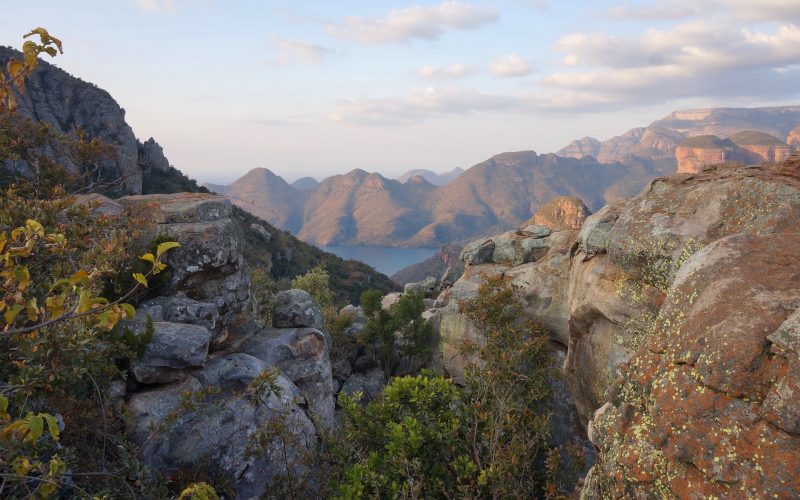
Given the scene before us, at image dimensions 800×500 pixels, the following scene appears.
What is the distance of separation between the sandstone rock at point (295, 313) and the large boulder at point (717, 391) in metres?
16.6

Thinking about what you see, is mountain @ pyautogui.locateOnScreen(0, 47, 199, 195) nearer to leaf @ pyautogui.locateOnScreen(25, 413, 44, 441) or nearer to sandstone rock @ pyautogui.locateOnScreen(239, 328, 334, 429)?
sandstone rock @ pyautogui.locateOnScreen(239, 328, 334, 429)

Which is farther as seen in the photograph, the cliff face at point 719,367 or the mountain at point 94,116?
the mountain at point 94,116

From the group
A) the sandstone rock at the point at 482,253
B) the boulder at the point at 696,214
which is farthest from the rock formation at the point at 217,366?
the sandstone rock at the point at 482,253

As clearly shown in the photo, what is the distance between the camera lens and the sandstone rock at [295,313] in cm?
2147

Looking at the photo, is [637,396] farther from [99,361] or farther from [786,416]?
[99,361]

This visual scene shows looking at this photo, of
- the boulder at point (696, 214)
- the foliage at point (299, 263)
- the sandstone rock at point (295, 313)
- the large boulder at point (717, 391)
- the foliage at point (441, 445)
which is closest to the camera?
the large boulder at point (717, 391)

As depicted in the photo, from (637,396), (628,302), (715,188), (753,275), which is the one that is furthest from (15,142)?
(715,188)

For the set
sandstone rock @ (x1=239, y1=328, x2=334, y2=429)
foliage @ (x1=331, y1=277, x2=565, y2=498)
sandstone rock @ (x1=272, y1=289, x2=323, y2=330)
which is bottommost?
sandstone rock @ (x1=239, y1=328, x2=334, y2=429)

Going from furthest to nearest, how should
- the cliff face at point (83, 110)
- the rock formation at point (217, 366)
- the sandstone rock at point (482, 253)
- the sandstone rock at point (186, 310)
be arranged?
the cliff face at point (83, 110)
the sandstone rock at point (482, 253)
the sandstone rock at point (186, 310)
the rock formation at point (217, 366)

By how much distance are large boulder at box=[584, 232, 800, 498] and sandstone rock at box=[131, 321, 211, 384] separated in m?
11.9

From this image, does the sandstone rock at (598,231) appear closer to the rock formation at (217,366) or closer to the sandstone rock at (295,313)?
Answer: the rock formation at (217,366)

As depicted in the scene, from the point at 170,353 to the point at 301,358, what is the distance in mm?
6369

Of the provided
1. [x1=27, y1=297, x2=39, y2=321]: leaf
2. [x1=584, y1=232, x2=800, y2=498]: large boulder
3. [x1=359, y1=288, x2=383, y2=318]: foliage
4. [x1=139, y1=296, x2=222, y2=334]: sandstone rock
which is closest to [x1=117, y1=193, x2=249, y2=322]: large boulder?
[x1=139, y1=296, x2=222, y2=334]: sandstone rock

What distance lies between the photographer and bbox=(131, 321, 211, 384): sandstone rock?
1322cm
